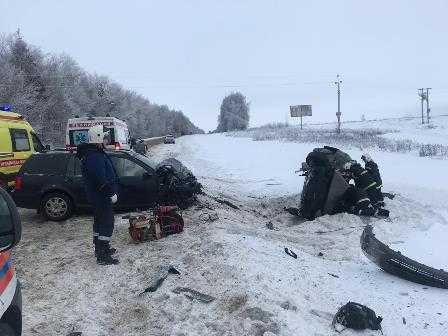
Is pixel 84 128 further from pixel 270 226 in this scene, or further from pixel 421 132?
pixel 421 132

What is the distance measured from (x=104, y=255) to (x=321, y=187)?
544cm

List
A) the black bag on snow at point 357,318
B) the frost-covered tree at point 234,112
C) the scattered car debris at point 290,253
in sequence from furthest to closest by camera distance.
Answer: the frost-covered tree at point 234,112, the scattered car debris at point 290,253, the black bag on snow at point 357,318

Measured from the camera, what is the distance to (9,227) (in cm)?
304

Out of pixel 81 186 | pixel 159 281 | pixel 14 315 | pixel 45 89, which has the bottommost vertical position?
pixel 159 281

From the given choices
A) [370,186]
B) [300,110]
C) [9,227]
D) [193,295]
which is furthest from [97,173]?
[300,110]

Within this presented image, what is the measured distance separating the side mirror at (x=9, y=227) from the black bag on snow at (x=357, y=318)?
349cm

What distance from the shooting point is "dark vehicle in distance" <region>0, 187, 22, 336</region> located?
3.02 m

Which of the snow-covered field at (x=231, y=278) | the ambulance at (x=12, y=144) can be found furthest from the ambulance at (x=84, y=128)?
the snow-covered field at (x=231, y=278)

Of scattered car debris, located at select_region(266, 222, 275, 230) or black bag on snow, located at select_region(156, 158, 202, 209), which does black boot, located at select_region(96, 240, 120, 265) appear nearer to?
black bag on snow, located at select_region(156, 158, 202, 209)

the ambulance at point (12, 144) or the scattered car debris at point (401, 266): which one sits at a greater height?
the ambulance at point (12, 144)

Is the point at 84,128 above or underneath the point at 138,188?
above

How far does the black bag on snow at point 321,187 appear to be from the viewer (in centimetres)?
1112

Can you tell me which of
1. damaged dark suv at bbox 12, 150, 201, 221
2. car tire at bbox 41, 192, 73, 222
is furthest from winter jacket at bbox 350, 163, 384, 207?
car tire at bbox 41, 192, 73, 222

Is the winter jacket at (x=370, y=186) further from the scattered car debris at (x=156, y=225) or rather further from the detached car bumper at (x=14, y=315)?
the detached car bumper at (x=14, y=315)
